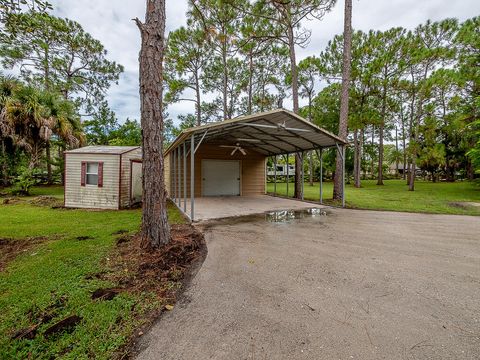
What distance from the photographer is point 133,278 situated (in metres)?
2.60

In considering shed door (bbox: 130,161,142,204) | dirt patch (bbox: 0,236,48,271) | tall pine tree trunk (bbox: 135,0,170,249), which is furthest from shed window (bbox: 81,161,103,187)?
tall pine tree trunk (bbox: 135,0,170,249)

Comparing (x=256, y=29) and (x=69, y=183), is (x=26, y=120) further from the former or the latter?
(x=256, y=29)

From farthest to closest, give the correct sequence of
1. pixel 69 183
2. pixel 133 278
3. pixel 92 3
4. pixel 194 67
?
pixel 194 67 → pixel 69 183 → pixel 92 3 → pixel 133 278

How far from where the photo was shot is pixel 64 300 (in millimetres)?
2133

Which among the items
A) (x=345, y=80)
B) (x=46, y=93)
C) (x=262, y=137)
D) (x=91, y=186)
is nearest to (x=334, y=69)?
(x=345, y=80)

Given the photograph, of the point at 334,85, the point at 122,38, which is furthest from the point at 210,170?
the point at 334,85

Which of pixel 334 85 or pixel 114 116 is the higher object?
pixel 334 85

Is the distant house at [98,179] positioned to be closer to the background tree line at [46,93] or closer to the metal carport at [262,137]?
the metal carport at [262,137]

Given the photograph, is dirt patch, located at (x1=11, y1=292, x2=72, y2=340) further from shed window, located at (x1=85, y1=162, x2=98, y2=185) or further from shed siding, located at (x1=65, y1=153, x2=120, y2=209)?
shed window, located at (x1=85, y1=162, x2=98, y2=185)

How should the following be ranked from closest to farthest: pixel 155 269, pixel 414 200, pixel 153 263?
1. pixel 155 269
2. pixel 153 263
3. pixel 414 200

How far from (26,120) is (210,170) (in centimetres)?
903

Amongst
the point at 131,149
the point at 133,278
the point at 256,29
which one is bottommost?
the point at 133,278

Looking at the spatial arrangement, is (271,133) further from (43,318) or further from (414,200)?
(43,318)

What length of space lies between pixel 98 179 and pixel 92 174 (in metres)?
0.40
